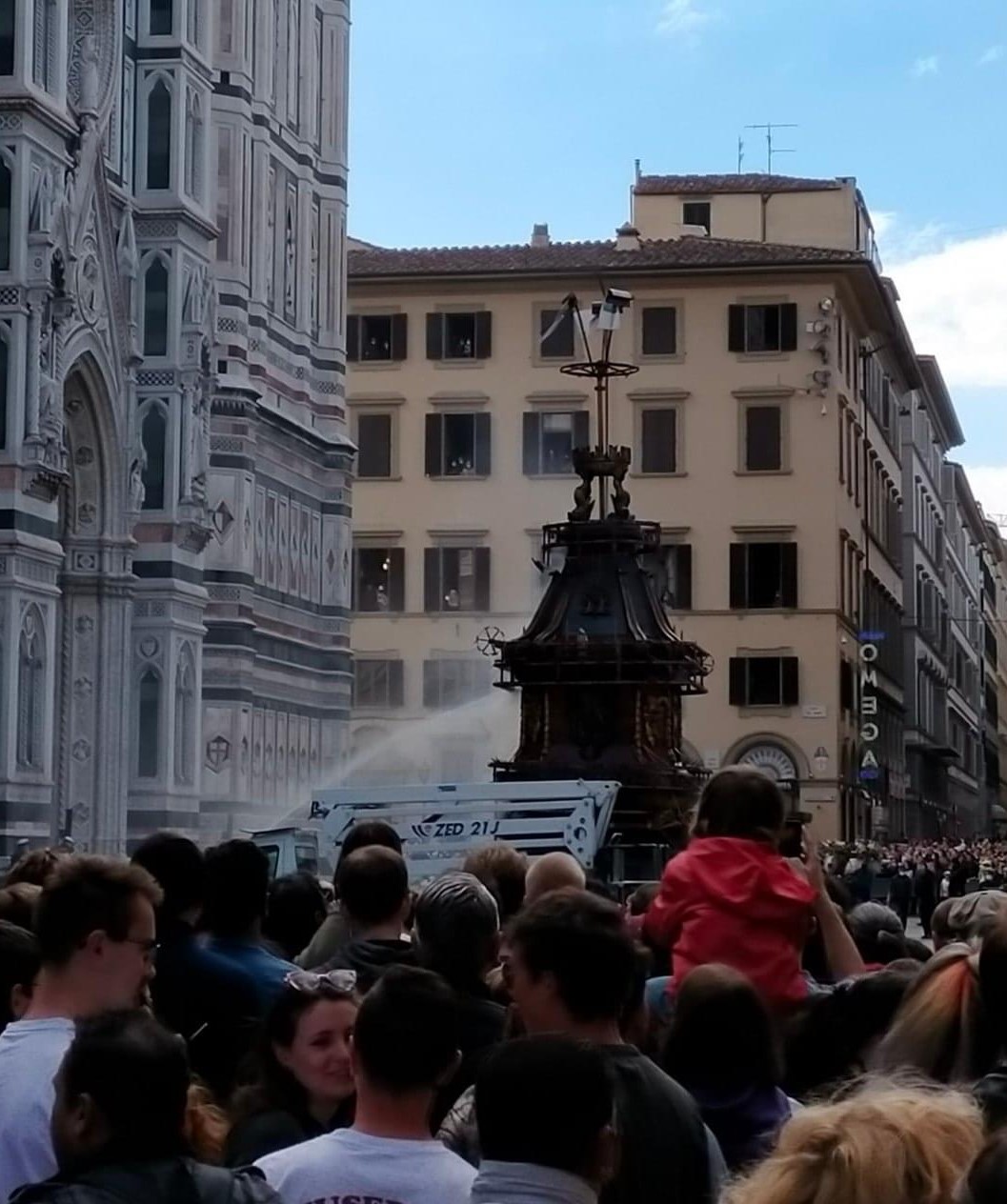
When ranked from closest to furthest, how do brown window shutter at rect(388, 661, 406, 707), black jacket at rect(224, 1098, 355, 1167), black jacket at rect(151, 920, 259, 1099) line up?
1. black jacket at rect(224, 1098, 355, 1167)
2. black jacket at rect(151, 920, 259, 1099)
3. brown window shutter at rect(388, 661, 406, 707)

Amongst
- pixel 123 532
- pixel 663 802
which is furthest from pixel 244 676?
pixel 663 802

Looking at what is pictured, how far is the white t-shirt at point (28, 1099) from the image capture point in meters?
5.78

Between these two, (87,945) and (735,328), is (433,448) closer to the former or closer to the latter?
(735,328)

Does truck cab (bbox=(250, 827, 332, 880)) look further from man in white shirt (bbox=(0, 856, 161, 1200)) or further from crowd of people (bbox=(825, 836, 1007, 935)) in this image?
man in white shirt (bbox=(0, 856, 161, 1200))

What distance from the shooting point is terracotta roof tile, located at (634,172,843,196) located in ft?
239

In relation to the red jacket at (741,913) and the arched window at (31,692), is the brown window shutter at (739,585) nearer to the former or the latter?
the arched window at (31,692)

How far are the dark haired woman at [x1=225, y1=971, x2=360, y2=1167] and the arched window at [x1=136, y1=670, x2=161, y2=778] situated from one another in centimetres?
2912

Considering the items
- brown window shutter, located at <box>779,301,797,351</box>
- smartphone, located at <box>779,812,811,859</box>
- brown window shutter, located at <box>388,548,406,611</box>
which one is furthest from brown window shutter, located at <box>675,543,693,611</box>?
smartphone, located at <box>779,812,811,859</box>

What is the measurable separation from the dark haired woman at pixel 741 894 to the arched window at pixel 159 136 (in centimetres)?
2863

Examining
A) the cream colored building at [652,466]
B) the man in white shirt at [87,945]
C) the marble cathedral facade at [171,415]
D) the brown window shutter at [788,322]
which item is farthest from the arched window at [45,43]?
the brown window shutter at [788,322]

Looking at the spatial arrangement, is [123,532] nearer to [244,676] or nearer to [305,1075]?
[244,676]

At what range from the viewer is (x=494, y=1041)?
22.9 ft

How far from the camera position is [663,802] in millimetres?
23281

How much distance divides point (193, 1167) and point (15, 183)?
1059 inches
